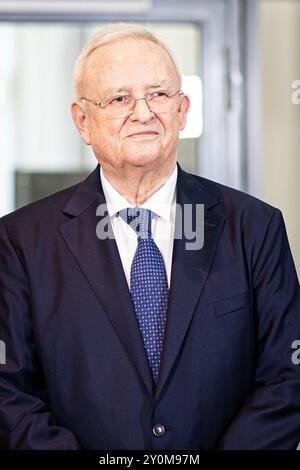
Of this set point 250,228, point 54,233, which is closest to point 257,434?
point 250,228

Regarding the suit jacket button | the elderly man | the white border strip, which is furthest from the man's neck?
the white border strip

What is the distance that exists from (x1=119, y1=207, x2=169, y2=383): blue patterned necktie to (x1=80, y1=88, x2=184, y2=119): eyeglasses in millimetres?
237

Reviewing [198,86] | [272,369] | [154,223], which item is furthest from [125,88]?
[198,86]

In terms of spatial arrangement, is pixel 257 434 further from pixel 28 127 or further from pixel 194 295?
pixel 28 127

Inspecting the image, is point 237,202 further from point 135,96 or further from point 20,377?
point 20,377

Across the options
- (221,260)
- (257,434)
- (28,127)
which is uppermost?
(28,127)

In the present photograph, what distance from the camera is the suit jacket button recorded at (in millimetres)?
1422

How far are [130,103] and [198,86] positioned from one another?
1.02 metres

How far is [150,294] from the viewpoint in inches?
58.4

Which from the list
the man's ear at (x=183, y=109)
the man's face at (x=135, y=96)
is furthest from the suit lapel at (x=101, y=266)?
the man's ear at (x=183, y=109)

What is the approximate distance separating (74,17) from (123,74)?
107 cm

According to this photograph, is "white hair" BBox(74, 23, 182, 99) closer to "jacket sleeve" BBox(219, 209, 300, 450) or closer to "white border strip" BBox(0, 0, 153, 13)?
"jacket sleeve" BBox(219, 209, 300, 450)

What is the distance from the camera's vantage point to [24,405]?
1.44m

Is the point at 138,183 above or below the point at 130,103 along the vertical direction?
below
